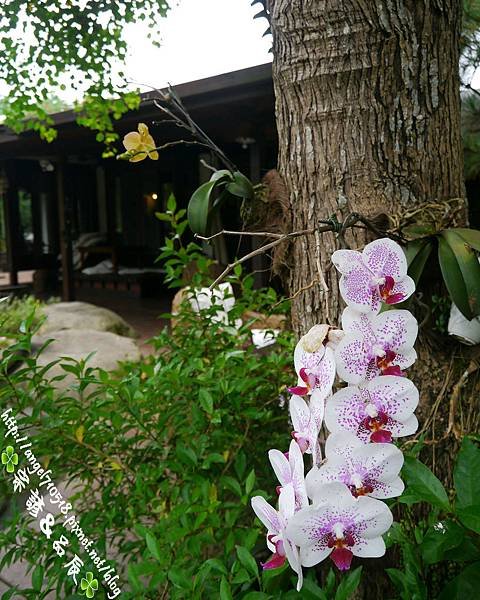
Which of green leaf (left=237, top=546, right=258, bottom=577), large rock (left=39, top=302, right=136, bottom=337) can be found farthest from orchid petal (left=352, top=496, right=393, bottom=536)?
large rock (left=39, top=302, right=136, bottom=337)

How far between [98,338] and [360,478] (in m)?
4.73

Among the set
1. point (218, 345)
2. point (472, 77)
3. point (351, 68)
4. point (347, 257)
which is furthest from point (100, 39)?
point (347, 257)

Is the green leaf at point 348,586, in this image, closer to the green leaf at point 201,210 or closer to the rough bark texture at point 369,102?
the rough bark texture at point 369,102

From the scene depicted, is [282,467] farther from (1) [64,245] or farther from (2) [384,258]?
(1) [64,245]

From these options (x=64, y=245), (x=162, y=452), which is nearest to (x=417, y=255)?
(x=162, y=452)

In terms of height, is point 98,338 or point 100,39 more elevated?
point 100,39

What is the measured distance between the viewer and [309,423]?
55 centimetres

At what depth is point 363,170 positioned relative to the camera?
3.59 ft

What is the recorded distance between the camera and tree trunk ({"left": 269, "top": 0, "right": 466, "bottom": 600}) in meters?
1.06

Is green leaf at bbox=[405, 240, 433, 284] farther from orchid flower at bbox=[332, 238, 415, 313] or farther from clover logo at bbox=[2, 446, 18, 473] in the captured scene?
clover logo at bbox=[2, 446, 18, 473]

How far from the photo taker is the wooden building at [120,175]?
5.09 metres

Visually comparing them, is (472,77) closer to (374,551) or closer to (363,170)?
(363,170)

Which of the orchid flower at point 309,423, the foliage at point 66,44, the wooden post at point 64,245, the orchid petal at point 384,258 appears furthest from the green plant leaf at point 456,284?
the wooden post at point 64,245

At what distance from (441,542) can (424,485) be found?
8 centimetres
